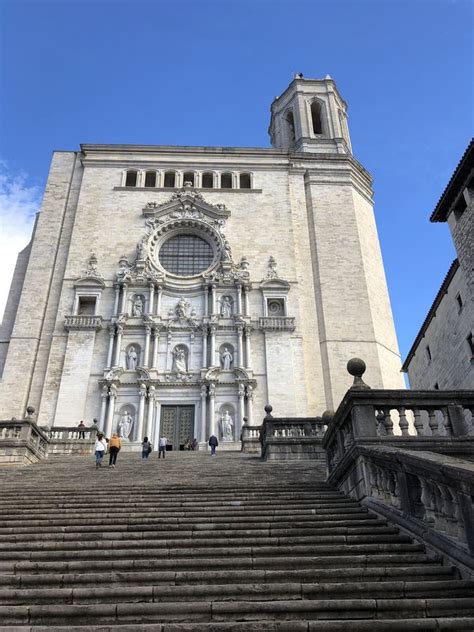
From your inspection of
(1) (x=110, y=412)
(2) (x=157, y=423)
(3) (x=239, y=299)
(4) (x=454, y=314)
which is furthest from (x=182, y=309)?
(4) (x=454, y=314)

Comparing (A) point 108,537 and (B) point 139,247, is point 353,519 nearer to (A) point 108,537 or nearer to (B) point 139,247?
(A) point 108,537

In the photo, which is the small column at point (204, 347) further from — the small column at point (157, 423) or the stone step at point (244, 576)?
the stone step at point (244, 576)

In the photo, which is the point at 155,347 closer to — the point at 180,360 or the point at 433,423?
the point at 180,360

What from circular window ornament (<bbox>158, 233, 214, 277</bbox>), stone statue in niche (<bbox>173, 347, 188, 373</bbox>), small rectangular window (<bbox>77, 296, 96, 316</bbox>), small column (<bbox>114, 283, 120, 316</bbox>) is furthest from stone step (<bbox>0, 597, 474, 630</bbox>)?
circular window ornament (<bbox>158, 233, 214, 277</bbox>)

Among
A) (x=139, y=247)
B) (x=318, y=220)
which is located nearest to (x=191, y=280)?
(x=139, y=247)

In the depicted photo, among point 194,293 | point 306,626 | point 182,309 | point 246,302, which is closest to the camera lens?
point 306,626

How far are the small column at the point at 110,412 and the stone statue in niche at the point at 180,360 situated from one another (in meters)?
2.90

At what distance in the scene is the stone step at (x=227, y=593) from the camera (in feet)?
16.3

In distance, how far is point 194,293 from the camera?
2641 centimetres

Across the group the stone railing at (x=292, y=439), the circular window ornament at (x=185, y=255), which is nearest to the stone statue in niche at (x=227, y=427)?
the stone railing at (x=292, y=439)

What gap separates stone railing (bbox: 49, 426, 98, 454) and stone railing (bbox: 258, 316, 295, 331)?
369 inches

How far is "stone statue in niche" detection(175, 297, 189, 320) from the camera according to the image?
25.4m

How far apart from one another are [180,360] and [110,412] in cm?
388

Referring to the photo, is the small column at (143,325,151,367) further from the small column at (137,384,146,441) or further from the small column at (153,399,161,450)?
the small column at (153,399,161,450)
